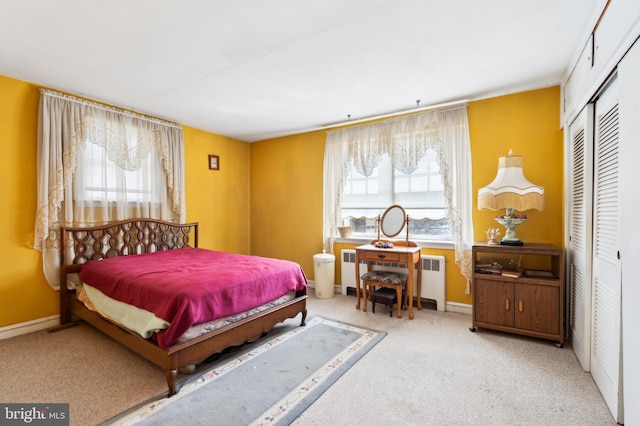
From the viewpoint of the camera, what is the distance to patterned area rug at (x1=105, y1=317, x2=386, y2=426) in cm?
181

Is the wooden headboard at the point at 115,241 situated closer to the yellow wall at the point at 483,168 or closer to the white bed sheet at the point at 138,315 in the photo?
the white bed sheet at the point at 138,315

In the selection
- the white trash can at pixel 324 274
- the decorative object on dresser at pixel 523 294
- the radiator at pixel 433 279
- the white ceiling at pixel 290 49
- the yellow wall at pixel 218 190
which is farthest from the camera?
the yellow wall at pixel 218 190

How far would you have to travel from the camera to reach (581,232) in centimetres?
244

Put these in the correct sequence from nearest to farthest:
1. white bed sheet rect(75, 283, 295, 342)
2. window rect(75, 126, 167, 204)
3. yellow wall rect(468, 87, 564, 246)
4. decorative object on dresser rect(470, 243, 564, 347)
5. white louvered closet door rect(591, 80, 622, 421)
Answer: white louvered closet door rect(591, 80, 622, 421) < white bed sheet rect(75, 283, 295, 342) < decorative object on dresser rect(470, 243, 564, 347) < yellow wall rect(468, 87, 564, 246) < window rect(75, 126, 167, 204)

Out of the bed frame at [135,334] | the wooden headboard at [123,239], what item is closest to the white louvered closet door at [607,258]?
the bed frame at [135,334]

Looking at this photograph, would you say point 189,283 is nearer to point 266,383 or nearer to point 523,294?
point 266,383

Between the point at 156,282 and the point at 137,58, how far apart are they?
1.88 m

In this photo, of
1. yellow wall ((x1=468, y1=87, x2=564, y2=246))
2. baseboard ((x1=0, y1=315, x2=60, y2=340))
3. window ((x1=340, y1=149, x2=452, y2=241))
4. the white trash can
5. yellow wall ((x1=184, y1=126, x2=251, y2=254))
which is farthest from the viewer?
yellow wall ((x1=184, y1=126, x2=251, y2=254))

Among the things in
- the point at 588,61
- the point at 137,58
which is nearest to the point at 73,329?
the point at 137,58

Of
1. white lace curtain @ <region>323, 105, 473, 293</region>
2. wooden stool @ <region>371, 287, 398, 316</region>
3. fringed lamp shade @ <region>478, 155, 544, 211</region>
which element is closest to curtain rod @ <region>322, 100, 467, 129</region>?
white lace curtain @ <region>323, 105, 473, 293</region>

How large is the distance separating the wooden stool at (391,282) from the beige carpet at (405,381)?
54cm

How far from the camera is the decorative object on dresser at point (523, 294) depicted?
2.71 metres

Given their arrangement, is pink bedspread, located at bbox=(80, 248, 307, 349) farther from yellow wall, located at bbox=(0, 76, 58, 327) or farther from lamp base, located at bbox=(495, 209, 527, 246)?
lamp base, located at bbox=(495, 209, 527, 246)

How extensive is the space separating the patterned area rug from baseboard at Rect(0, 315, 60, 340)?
2.13 m
